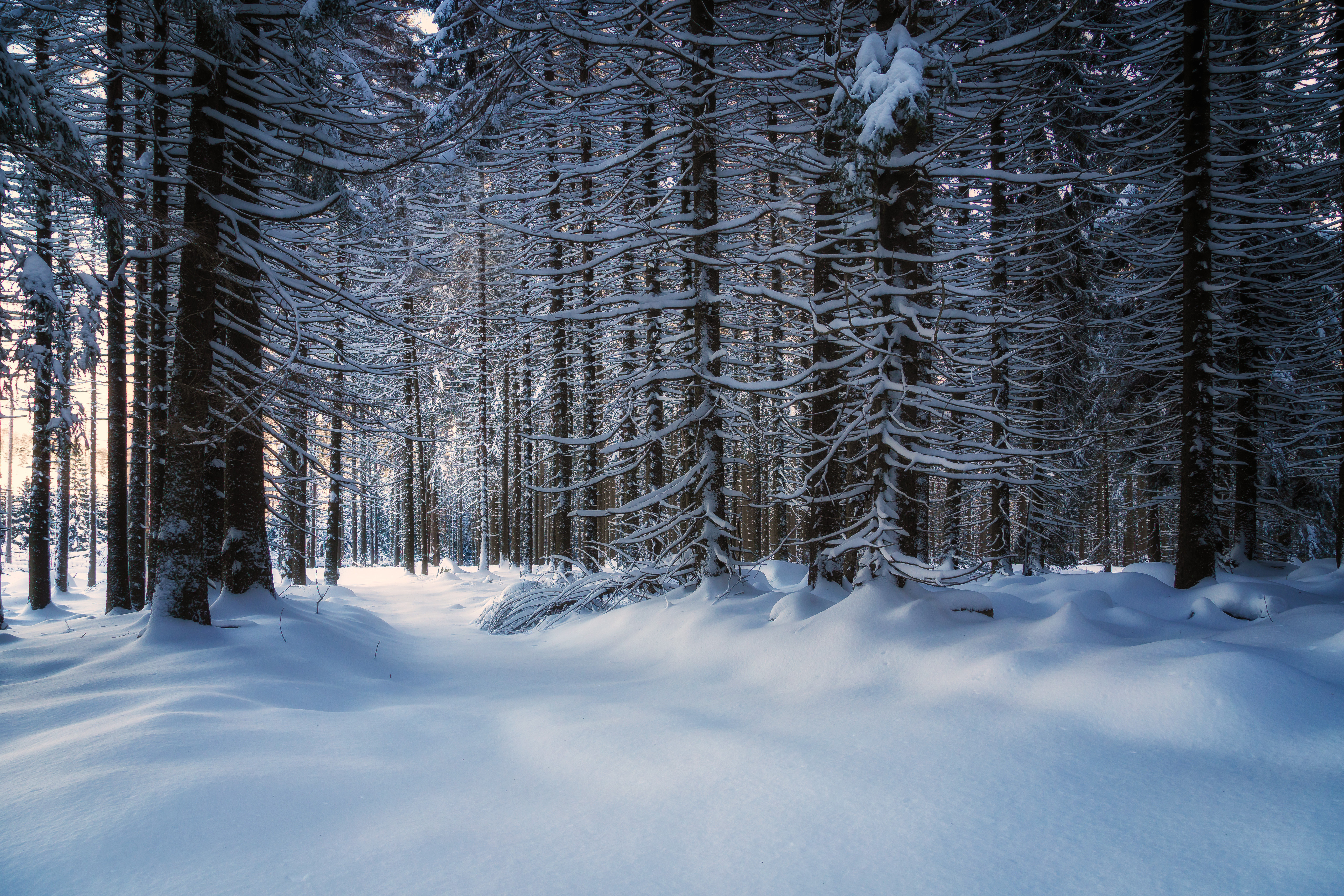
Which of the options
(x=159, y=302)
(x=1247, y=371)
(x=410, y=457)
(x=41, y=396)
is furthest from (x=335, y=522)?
(x=1247, y=371)

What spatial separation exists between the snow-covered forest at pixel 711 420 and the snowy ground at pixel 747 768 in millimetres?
28

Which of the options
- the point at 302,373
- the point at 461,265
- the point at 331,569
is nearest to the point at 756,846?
the point at 302,373

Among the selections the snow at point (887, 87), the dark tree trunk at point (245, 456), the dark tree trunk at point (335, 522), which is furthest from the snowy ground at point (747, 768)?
the dark tree trunk at point (335, 522)

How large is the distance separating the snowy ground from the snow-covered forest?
3 cm

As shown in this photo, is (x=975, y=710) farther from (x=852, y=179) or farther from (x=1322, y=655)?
(x=852, y=179)

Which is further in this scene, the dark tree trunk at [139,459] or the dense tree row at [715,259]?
the dark tree trunk at [139,459]

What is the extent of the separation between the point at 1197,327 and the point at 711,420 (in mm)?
7150

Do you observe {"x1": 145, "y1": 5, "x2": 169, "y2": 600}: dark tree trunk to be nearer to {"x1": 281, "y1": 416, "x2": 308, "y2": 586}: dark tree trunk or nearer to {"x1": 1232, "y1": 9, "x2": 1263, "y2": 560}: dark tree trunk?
{"x1": 281, "y1": 416, "x2": 308, "y2": 586}: dark tree trunk

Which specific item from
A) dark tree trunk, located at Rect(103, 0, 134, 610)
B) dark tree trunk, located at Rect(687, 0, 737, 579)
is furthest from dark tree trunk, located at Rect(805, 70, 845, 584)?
Result: dark tree trunk, located at Rect(103, 0, 134, 610)

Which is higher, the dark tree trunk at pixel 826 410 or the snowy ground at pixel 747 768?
the dark tree trunk at pixel 826 410

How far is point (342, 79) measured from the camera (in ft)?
43.3

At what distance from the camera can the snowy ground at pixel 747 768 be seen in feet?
7.79

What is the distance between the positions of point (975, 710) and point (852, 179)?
14.8 ft

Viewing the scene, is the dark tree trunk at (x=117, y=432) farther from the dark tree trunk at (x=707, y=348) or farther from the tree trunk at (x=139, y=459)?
the dark tree trunk at (x=707, y=348)
